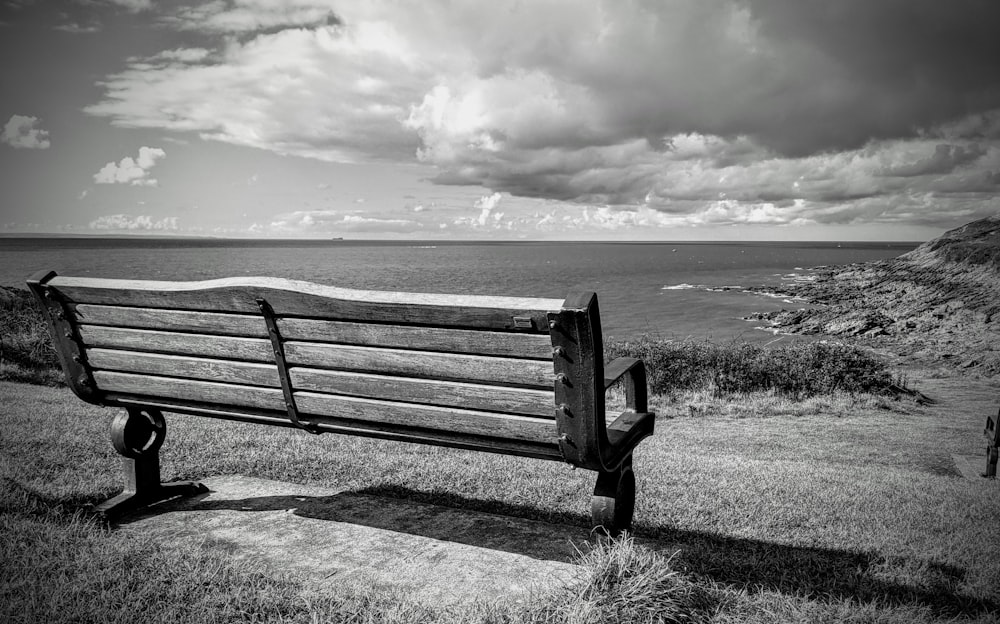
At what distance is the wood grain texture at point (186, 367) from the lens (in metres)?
3.50

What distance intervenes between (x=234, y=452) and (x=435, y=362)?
12.0 ft

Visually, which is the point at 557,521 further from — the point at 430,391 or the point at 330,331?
the point at 330,331

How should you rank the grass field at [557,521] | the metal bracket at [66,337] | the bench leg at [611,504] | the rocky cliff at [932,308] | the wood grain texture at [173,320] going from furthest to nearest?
1. the rocky cliff at [932,308]
2. the metal bracket at [66,337]
3. the wood grain texture at [173,320]
4. the bench leg at [611,504]
5. the grass field at [557,521]

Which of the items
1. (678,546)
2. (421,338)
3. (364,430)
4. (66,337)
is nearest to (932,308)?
(678,546)

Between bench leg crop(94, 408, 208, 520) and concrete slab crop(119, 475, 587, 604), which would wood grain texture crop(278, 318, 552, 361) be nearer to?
concrete slab crop(119, 475, 587, 604)

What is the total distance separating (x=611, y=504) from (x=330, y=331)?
1611mm

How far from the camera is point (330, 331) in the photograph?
10.4ft

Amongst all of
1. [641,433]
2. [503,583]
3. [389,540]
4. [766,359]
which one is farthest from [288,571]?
[766,359]

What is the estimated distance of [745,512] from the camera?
4812 millimetres

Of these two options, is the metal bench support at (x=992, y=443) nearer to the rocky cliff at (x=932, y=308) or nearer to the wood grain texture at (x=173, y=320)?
the wood grain texture at (x=173, y=320)

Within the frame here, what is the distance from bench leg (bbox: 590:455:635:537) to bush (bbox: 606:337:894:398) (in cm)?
1715

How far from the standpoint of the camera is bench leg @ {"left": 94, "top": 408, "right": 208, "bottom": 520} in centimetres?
397

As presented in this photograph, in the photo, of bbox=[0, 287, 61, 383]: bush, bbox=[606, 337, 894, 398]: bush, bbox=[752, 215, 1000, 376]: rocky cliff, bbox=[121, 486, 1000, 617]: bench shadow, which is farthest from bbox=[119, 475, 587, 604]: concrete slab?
bbox=[752, 215, 1000, 376]: rocky cliff

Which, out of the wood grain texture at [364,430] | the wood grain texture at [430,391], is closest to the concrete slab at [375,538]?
the wood grain texture at [364,430]
